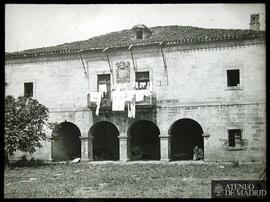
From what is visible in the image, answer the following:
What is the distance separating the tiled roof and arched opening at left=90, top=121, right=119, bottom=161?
513 centimetres

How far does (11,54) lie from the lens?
24.7m

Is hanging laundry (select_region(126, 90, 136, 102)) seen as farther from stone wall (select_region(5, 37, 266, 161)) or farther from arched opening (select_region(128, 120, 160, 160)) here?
arched opening (select_region(128, 120, 160, 160))

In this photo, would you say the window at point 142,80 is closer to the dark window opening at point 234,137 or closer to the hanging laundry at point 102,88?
the hanging laundry at point 102,88

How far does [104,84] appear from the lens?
909 inches

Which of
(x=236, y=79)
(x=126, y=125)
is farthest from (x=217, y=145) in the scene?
(x=126, y=125)

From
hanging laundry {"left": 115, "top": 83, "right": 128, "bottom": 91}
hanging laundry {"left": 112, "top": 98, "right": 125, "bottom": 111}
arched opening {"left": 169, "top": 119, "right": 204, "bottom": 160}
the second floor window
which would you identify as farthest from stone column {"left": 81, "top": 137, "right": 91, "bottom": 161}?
the second floor window

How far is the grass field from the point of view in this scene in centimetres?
1305

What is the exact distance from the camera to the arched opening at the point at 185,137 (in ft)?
80.4

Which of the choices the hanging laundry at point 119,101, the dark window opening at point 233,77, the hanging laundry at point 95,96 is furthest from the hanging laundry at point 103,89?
the dark window opening at point 233,77

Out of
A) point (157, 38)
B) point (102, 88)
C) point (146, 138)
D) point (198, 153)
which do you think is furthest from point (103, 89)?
point (198, 153)

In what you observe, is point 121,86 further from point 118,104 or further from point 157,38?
point 157,38

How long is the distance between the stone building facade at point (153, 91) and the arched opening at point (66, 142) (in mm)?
62

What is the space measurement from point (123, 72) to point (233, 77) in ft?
20.1

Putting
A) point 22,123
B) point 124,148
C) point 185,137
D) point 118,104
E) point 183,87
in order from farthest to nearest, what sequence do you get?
1. point 185,137
2. point 124,148
3. point 118,104
4. point 183,87
5. point 22,123
